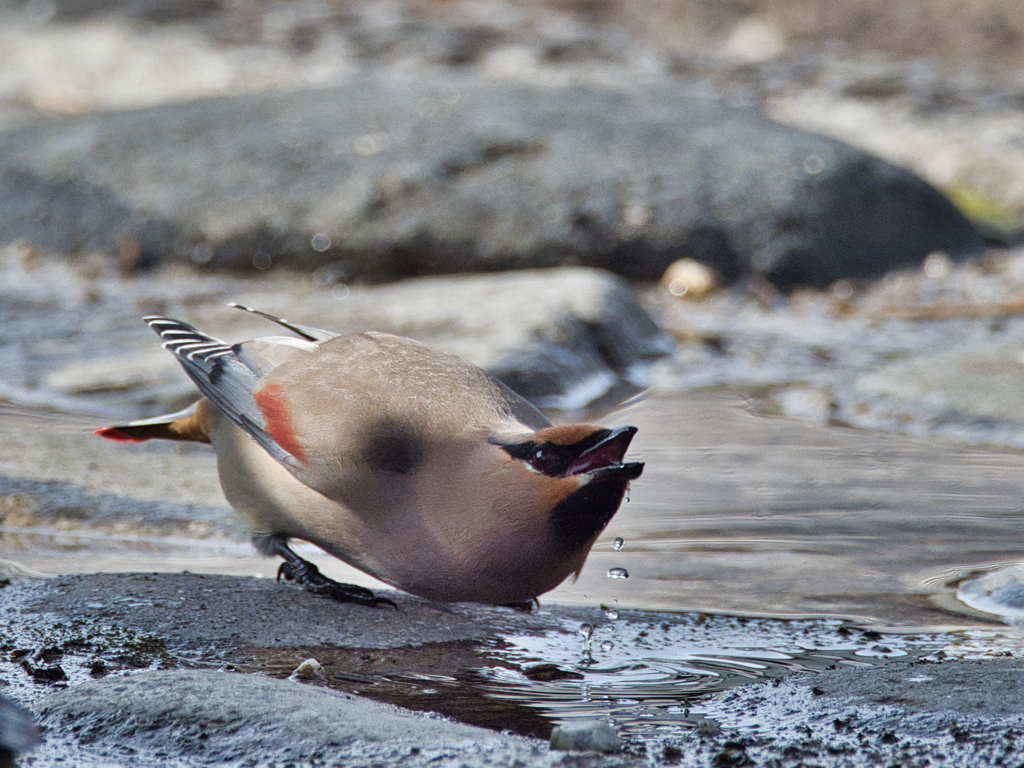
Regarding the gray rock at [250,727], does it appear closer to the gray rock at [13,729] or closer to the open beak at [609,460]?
the gray rock at [13,729]

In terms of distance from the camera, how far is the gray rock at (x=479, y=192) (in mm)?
6379

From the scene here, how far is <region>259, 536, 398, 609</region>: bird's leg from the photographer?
285 centimetres

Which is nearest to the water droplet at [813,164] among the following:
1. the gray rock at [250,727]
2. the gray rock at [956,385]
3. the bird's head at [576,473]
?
the gray rock at [956,385]

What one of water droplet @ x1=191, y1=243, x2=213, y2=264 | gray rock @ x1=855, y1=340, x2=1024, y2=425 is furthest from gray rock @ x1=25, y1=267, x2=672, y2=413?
gray rock @ x1=855, y1=340, x2=1024, y2=425

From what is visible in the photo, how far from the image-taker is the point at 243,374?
2932mm

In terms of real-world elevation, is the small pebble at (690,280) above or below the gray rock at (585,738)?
below

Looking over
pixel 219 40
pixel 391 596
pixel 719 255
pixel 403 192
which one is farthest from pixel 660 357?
pixel 219 40

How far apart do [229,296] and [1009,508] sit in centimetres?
362

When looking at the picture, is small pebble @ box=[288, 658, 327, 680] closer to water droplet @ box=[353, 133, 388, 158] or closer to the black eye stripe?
the black eye stripe

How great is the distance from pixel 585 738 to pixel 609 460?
1.58ft

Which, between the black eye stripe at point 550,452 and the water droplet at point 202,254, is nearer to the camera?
the black eye stripe at point 550,452

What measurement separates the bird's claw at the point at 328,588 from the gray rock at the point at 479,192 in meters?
3.57

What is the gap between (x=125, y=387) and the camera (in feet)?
14.5

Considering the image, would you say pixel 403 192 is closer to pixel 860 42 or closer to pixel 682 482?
pixel 682 482
